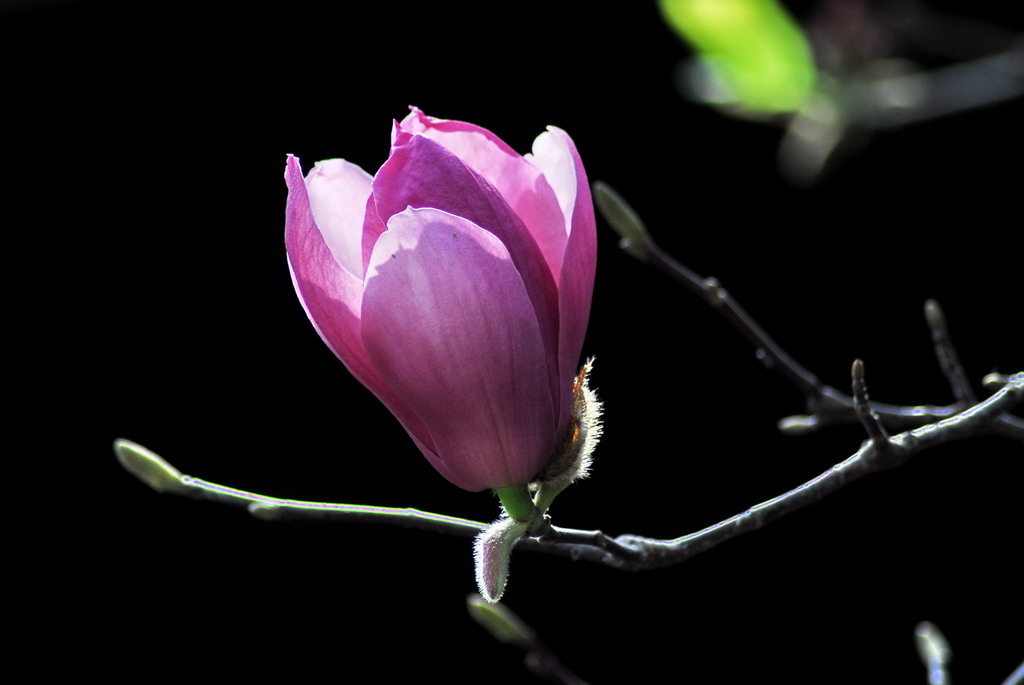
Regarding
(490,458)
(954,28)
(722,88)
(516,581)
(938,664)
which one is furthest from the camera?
(516,581)

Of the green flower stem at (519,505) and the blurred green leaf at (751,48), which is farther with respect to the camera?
the blurred green leaf at (751,48)

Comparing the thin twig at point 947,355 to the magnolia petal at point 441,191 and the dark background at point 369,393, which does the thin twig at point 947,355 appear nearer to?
the magnolia petal at point 441,191

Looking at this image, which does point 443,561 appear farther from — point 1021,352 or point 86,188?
point 1021,352

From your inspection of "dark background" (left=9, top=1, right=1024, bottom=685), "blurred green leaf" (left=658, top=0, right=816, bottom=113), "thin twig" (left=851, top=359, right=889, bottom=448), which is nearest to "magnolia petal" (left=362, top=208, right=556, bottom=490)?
"thin twig" (left=851, top=359, right=889, bottom=448)

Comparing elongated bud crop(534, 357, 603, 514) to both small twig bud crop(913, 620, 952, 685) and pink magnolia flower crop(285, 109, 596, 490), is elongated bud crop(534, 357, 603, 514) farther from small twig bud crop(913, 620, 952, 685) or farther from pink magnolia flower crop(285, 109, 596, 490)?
small twig bud crop(913, 620, 952, 685)

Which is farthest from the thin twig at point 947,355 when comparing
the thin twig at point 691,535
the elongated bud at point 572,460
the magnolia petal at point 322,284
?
the magnolia petal at point 322,284

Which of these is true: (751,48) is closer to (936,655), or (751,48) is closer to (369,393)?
(936,655)

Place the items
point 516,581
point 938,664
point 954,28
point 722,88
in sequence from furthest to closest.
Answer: point 516,581
point 954,28
point 722,88
point 938,664

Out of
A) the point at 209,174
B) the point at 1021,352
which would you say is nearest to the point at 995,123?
the point at 1021,352
